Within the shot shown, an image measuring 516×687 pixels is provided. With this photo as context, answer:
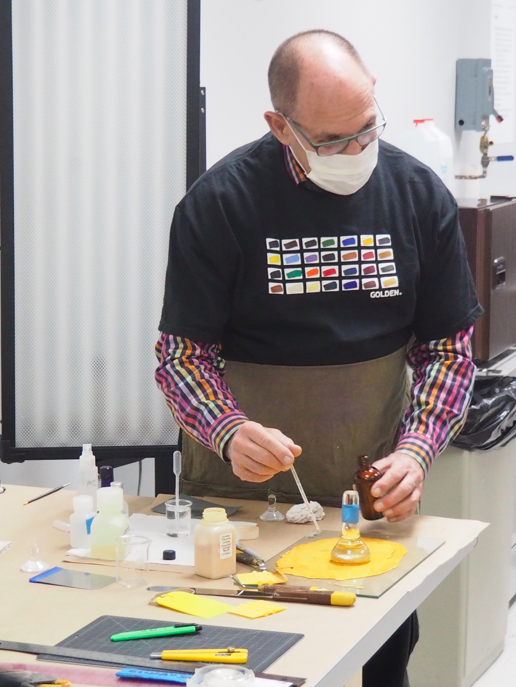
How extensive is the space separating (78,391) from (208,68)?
101cm

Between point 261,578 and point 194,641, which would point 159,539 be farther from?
point 194,641

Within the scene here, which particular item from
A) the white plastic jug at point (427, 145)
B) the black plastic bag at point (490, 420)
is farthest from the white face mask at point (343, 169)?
the white plastic jug at point (427, 145)

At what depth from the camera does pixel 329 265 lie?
5.63ft

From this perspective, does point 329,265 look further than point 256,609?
Yes

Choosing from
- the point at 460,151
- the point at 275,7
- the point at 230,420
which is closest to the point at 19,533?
the point at 230,420

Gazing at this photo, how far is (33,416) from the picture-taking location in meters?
2.17

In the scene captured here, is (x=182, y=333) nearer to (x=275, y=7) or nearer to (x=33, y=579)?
(x=33, y=579)

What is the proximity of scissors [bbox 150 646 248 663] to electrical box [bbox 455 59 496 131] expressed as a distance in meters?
3.26

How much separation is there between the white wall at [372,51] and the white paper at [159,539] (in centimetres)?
133

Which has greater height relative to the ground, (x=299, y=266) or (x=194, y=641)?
(x=299, y=266)

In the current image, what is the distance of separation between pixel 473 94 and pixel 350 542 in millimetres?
3010

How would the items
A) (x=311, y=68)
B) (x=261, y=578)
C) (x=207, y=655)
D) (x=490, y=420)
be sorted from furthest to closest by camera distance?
(x=490, y=420), (x=311, y=68), (x=261, y=578), (x=207, y=655)

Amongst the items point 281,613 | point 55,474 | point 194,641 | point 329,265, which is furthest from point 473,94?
point 194,641

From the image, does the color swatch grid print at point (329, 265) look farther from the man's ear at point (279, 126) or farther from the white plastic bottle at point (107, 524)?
the white plastic bottle at point (107, 524)
